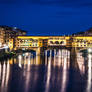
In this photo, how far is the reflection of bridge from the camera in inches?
2682

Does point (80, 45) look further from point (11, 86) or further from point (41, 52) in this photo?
point (11, 86)

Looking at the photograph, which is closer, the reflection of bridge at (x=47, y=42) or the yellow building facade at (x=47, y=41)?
the reflection of bridge at (x=47, y=42)

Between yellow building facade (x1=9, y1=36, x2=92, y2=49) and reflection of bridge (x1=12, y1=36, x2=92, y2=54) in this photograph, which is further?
yellow building facade (x1=9, y1=36, x2=92, y2=49)

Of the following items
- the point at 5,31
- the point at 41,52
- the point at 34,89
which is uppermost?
the point at 5,31

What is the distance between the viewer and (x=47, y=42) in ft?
226

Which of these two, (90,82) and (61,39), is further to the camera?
(61,39)

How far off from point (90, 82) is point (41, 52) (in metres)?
47.6

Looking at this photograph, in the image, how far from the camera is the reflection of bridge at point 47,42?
68125 mm

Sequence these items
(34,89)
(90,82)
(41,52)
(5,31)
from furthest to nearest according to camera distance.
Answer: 1. (5,31)
2. (41,52)
3. (90,82)
4. (34,89)

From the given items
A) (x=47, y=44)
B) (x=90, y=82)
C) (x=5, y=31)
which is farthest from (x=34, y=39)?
(x=90, y=82)

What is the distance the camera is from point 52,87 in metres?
18.1

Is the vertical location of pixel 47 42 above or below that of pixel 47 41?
below

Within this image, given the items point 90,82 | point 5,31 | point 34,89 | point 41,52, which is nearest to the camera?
point 34,89

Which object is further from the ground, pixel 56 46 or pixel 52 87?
pixel 56 46
